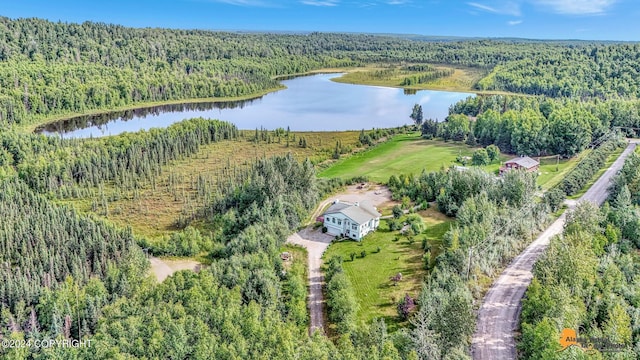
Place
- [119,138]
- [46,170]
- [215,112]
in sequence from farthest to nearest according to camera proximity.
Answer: [215,112], [119,138], [46,170]

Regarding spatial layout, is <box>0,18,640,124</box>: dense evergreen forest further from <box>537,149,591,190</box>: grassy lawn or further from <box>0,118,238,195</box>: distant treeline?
<box>537,149,591,190</box>: grassy lawn

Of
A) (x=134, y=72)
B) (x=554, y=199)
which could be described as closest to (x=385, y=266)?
(x=554, y=199)

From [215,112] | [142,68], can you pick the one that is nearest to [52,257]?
[215,112]

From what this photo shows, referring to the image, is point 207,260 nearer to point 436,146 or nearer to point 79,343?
point 79,343

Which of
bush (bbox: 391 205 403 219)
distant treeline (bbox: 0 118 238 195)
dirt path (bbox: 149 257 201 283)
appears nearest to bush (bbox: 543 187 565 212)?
bush (bbox: 391 205 403 219)

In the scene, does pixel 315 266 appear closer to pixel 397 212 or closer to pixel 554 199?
pixel 397 212

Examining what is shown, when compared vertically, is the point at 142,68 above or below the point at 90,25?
below

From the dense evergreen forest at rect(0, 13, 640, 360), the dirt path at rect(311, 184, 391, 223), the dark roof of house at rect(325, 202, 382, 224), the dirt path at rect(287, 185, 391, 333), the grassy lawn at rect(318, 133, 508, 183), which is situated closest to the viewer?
the dense evergreen forest at rect(0, 13, 640, 360)
